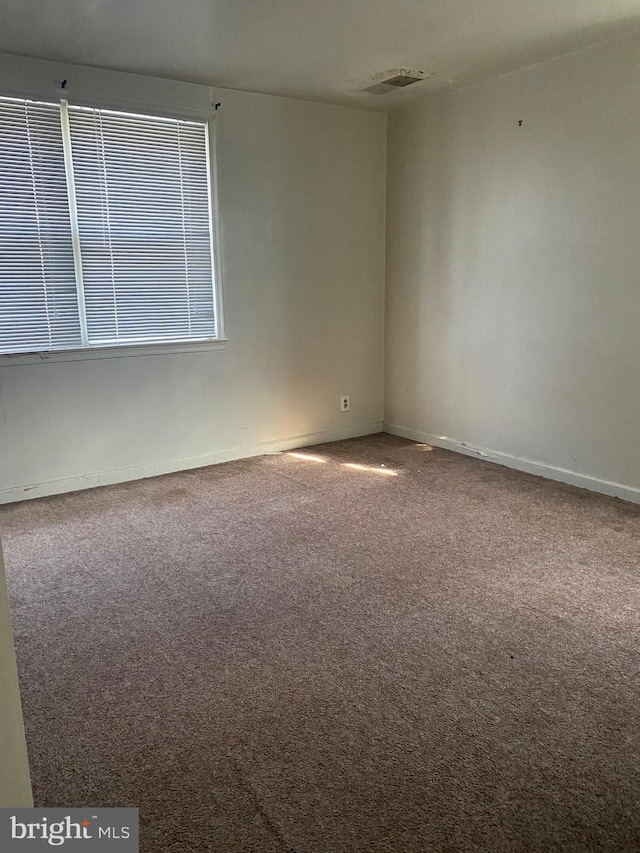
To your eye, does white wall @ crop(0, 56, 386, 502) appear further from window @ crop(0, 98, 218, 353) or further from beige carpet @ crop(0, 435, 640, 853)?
beige carpet @ crop(0, 435, 640, 853)

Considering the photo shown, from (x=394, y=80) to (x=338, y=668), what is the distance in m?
3.57

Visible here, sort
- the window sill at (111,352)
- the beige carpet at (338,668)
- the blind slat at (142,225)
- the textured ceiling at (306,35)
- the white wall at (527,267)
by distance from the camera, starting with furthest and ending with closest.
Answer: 1. the blind slat at (142,225)
2. the window sill at (111,352)
3. the white wall at (527,267)
4. the textured ceiling at (306,35)
5. the beige carpet at (338,668)

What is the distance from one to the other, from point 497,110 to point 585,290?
4.44 feet

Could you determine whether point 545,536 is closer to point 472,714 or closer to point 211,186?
point 472,714

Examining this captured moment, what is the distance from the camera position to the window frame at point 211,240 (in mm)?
3730

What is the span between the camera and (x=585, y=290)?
3822mm

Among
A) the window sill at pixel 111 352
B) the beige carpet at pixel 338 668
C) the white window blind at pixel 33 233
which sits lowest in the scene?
the beige carpet at pixel 338 668

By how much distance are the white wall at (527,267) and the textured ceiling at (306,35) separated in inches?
12.7

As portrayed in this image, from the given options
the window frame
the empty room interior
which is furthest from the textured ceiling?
the window frame

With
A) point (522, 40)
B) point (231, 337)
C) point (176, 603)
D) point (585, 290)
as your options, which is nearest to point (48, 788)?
point (176, 603)

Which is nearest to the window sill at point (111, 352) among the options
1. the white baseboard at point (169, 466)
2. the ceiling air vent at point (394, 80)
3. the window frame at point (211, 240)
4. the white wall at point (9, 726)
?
the window frame at point (211, 240)

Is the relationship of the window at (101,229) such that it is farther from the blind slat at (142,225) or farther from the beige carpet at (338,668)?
the beige carpet at (338,668)

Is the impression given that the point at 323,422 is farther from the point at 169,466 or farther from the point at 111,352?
the point at 111,352

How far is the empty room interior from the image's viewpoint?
1.79m
